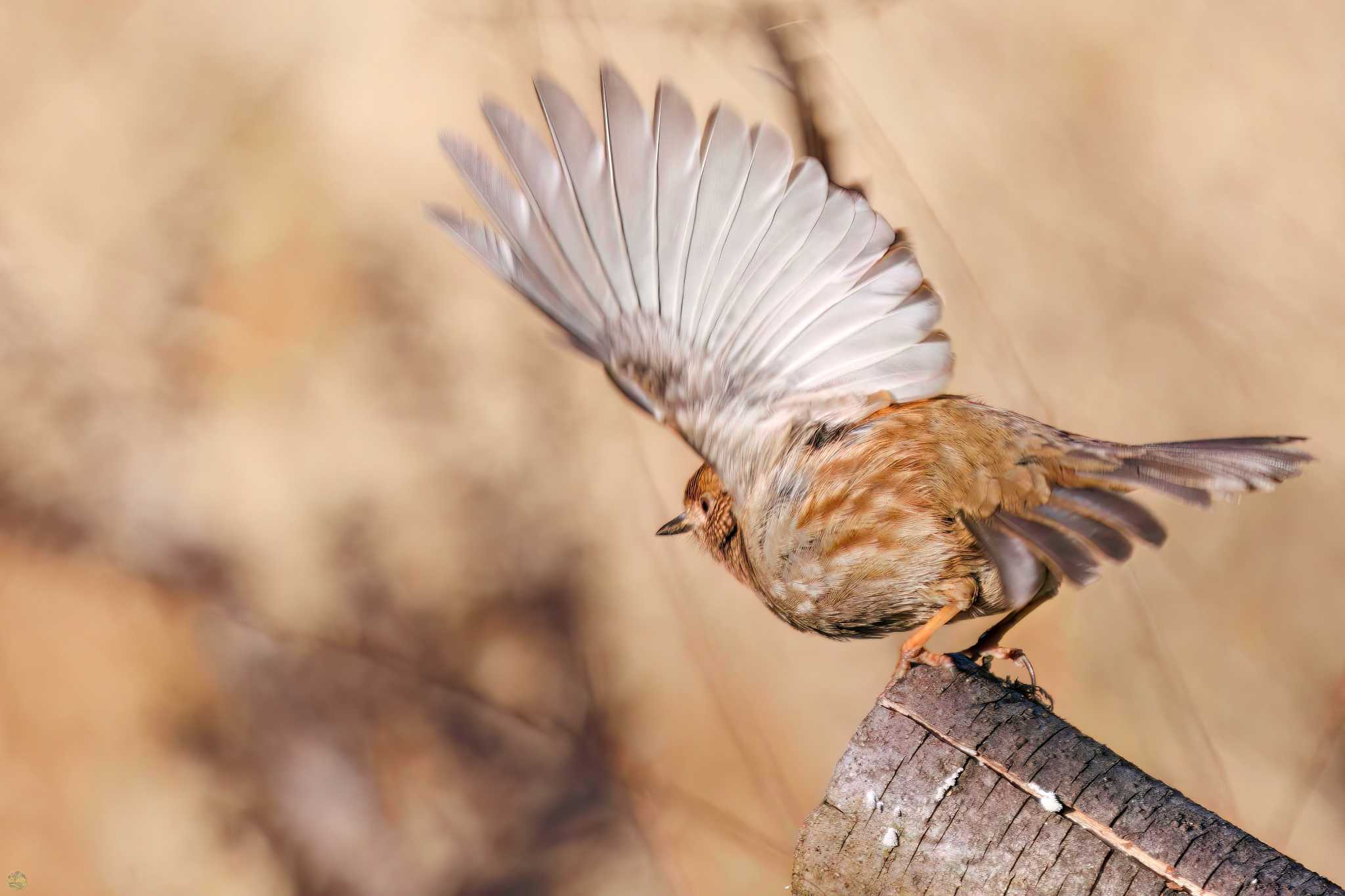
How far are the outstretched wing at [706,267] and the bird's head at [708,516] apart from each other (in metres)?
0.38

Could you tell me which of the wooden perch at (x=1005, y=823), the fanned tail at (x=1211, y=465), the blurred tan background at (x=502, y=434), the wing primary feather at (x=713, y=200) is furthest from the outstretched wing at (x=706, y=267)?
the blurred tan background at (x=502, y=434)

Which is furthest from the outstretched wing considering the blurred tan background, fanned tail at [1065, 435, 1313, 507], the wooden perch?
the blurred tan background

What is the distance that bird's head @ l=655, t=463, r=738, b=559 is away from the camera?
125 inches

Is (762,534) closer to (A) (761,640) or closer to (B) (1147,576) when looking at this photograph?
(A) (761,640)

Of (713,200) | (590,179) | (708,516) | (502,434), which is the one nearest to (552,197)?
(590,179)

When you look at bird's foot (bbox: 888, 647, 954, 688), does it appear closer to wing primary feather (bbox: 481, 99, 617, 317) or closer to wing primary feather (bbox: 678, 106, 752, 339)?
wing primary feather (bbox: 678, 106, 752, 339)

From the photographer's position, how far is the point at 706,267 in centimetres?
261

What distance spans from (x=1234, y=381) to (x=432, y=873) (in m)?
3.71

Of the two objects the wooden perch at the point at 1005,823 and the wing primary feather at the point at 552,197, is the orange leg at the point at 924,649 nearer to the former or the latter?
the wooden perch at the point at 1005,823

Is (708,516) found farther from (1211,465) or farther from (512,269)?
(1211,465)

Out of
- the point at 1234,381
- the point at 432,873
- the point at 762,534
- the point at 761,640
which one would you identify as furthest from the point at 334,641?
the point at 1234,381

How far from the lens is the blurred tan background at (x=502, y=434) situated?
4027 mm

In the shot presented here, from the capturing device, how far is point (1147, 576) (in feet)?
14.8

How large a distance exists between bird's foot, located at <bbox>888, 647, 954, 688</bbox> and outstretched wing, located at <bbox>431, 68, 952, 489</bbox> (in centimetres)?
61
